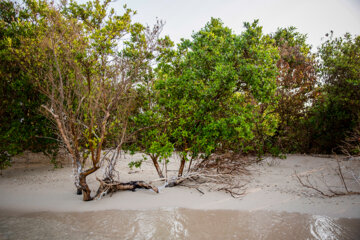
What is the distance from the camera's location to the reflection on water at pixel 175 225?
202 inches

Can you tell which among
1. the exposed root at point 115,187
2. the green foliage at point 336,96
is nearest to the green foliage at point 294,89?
the green foliage at point 336,96

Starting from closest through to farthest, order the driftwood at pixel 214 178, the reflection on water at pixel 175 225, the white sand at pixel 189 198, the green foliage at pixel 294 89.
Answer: the reflection on water at pixel 175 225, the white sand at pixel 189 198, the driftwood at pixel 214 178, the green foliage at pixel 294 89

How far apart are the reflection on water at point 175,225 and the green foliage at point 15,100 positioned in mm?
4444

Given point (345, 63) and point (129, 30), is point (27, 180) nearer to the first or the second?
point (129, 30)

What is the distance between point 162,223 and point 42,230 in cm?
284

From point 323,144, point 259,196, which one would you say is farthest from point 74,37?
point 323,144

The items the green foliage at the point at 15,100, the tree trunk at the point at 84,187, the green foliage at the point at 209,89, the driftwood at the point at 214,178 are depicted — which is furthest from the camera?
the green foliage at the point at 15,100

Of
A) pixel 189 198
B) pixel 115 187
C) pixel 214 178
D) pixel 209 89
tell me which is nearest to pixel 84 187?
pixel 115 187

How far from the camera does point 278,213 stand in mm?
6094

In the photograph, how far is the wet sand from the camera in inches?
206

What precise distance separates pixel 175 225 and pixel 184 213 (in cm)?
69

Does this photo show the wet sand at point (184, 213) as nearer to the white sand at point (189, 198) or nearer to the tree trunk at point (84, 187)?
the white sand at point (189, 198)

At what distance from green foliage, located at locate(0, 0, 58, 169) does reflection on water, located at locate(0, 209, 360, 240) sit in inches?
175

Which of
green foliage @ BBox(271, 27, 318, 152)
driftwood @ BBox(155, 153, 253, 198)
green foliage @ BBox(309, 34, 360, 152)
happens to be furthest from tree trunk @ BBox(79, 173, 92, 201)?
green foliage @ BBox(309, 34, 360, 152)
